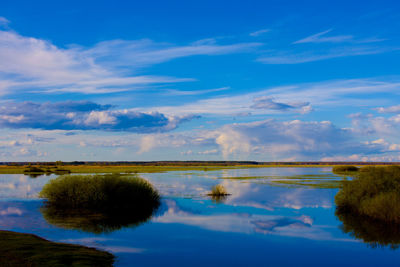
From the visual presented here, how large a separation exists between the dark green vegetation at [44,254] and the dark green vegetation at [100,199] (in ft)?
31.3

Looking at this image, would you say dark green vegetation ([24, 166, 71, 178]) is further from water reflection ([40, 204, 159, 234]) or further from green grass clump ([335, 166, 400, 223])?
green grass clump ([335, 166, 400, 223])

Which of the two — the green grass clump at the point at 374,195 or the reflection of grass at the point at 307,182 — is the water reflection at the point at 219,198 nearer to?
the green grass clump at the point at 374,195

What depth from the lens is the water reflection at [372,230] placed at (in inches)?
810

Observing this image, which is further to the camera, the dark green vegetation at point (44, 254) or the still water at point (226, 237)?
the still water at point (226, 237)

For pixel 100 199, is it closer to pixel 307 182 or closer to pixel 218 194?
pixel 218 194

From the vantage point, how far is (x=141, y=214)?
29.8m

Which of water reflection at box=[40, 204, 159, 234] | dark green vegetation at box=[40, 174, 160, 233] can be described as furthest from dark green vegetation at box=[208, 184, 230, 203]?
water reflection at box=[40, 204, 159, 234]

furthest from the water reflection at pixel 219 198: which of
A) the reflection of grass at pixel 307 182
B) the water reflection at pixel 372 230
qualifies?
the reflection of grass at pixel 307 182

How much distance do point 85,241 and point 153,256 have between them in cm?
464

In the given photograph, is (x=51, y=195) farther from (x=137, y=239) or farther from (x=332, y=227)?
(x=332, y=227)

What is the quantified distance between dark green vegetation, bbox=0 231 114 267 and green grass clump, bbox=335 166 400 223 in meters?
19.4

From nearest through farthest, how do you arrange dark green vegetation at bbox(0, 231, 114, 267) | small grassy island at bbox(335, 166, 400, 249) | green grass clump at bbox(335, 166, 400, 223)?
dark green vegetation at bbox(0, 231, 114, 267)
small grassy island at bbox(335, 166, 400, 249)
green grass clump at bbox(335, 166, 400, 223)

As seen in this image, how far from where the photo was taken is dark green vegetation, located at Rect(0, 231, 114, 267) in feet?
46.1

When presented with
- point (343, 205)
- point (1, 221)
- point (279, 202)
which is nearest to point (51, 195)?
point (1, 221)
